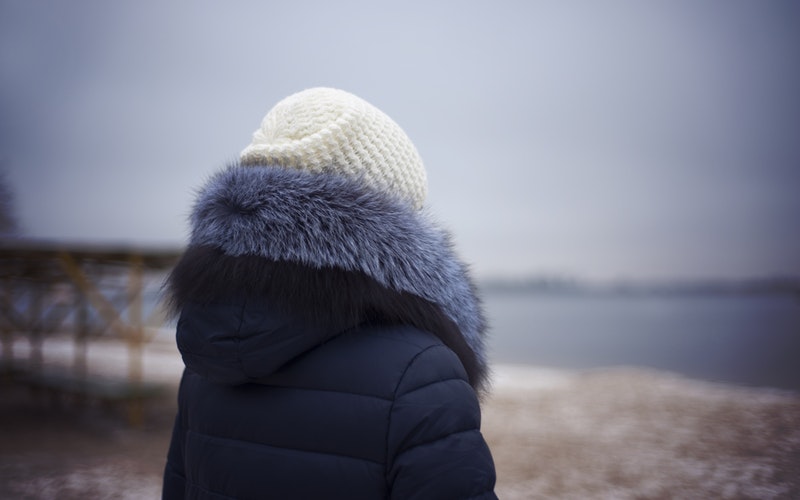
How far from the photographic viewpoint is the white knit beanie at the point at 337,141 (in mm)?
1029

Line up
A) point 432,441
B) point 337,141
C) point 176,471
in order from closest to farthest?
point 432,441 < point 337,141 < point 176,471

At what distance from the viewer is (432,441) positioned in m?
0.86

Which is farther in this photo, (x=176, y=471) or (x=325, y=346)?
A: (x=176, y=471)

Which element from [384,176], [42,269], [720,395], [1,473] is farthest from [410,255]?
[720,395]

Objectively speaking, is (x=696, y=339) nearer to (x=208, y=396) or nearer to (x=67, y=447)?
(x=67, y=447)

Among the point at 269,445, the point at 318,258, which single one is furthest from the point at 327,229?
the point at 269,445

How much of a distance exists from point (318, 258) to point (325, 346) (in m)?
0.15

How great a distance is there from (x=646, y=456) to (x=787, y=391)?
540 cm

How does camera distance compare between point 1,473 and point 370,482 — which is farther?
point 1,473

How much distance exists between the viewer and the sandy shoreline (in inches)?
212

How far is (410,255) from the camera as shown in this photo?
3.17 ft

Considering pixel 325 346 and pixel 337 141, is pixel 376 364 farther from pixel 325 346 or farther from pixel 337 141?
pixel 337 141

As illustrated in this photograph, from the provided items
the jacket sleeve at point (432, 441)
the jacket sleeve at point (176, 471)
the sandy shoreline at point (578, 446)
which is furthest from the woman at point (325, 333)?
the sandy shoreline at point (578, 446)

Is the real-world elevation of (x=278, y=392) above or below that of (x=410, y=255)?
below
